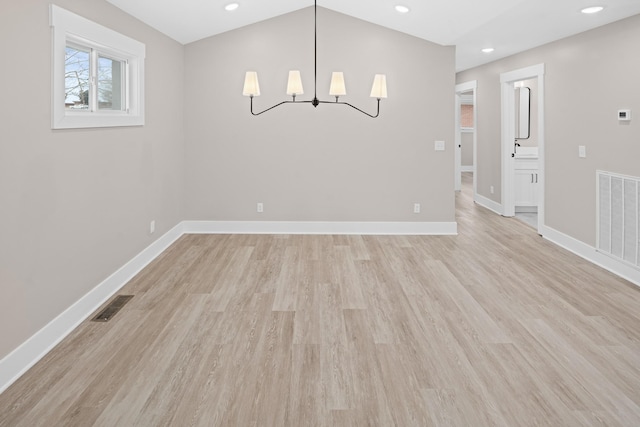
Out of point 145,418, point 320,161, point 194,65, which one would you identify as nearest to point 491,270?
point 320,161

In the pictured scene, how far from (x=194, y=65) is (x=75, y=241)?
3.53 m

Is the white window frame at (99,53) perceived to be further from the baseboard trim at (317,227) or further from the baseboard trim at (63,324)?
the baseboard trim at (317,227)

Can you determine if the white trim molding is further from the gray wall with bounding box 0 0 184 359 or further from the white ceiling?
the white ceiling

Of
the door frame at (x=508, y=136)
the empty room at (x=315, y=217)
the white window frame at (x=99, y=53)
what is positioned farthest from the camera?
the door frame at (x=508, y=136)

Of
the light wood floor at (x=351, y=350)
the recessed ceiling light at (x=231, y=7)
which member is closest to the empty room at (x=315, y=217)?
the light wood floor at (x=351, y=350)

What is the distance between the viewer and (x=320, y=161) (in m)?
6.64

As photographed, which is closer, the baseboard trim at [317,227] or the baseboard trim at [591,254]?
the baseboard trim at [591,254]

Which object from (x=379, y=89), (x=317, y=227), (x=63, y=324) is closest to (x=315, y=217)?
(x=317, y=227)

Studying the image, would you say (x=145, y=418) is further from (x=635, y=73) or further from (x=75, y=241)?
(x=635, y=73)

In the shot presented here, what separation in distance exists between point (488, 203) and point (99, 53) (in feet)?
21.0

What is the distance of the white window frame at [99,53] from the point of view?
3.28 m

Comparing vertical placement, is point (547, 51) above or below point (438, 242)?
above

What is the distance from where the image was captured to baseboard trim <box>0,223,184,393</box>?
109 inches

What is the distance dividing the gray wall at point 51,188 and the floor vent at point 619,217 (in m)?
4.41
